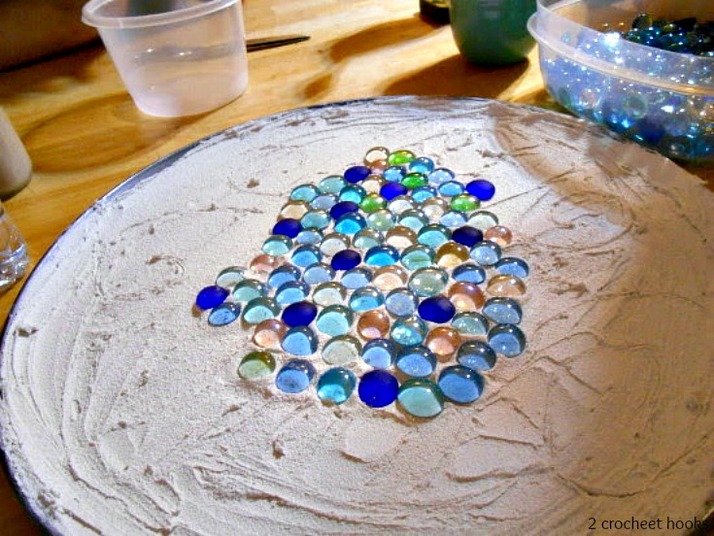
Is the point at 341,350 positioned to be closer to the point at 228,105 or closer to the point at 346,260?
the point at 346,260

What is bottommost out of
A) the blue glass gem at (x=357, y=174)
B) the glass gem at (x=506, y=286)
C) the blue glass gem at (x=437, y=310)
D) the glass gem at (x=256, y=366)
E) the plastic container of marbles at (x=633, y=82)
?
the glass gem at (x=256, y=366)

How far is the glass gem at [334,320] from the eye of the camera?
1.51 ft

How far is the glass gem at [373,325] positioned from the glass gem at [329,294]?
3 centimetres

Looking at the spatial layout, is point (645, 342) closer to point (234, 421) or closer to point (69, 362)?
point (234, 421)

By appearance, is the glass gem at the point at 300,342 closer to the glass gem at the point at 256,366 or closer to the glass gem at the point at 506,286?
the glass gem at the point at 256,366

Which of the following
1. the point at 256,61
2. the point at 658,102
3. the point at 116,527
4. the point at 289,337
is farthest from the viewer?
the point at 256,61

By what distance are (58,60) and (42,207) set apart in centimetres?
42

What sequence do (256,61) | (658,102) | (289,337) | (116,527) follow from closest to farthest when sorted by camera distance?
1. (116,527)
2. (289,337)
3. (658,102)
4. (256,61)

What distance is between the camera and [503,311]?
452 millimetres

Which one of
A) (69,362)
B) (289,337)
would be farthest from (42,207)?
(289,337)

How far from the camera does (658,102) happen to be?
0.57 m

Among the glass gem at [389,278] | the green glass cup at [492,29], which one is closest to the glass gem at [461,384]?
the glass gem at [389,278]

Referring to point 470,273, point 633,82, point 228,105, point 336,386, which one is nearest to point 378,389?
point 336,386

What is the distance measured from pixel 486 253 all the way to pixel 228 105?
1.47ft
